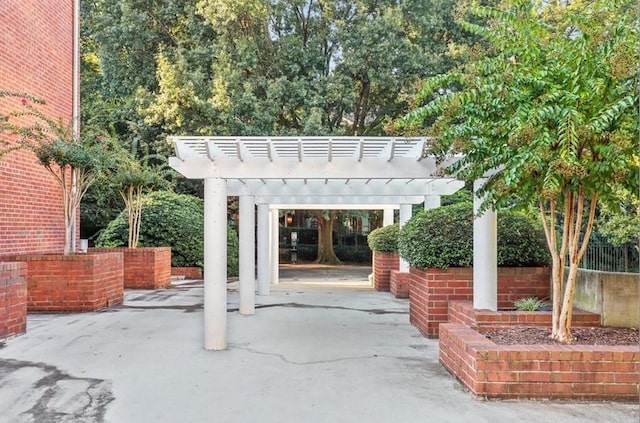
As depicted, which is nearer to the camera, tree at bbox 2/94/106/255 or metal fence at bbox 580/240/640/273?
metal fence at bbox 580/240/640/273

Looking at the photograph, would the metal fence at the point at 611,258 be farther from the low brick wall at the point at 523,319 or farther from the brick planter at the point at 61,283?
the brick planter at the point at 61,283

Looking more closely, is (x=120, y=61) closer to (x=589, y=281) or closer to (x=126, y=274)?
(x=126, y=274)

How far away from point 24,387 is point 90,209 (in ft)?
46.6

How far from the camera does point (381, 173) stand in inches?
250

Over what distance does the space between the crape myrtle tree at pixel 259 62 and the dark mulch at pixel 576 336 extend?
11.3m

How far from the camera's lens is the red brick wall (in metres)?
9.12

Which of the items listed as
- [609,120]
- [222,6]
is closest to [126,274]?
[222,6]

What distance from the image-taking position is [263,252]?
11.7m

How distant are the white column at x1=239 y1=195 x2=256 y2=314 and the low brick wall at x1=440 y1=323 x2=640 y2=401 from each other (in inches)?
207

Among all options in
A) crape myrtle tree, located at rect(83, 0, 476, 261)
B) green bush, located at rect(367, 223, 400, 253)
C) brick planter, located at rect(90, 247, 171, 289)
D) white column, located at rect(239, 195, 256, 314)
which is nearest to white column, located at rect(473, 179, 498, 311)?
white column, located at rect(239, 195, 256, 314)

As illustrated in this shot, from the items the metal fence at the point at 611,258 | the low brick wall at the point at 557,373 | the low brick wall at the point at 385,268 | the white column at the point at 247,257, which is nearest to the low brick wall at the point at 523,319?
the low brick wall at the point at 557,373

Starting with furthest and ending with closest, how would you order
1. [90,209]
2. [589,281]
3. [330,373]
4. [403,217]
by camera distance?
[90,209] < [403,217] < [589,281] < [330,373]

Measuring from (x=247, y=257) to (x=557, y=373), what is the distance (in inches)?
→ 234

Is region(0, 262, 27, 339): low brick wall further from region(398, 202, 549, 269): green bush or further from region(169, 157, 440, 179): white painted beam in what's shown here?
region(398, 202, 549, 269): green bush
